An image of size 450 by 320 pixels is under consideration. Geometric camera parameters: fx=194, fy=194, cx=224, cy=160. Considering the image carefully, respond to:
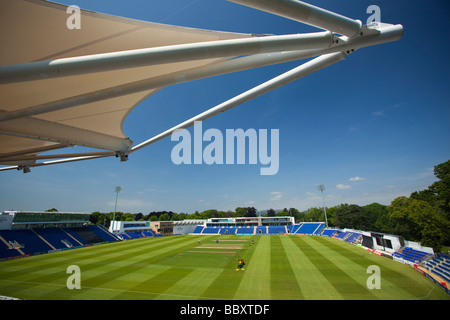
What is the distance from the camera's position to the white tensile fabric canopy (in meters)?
3.34

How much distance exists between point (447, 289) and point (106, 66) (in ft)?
73.2

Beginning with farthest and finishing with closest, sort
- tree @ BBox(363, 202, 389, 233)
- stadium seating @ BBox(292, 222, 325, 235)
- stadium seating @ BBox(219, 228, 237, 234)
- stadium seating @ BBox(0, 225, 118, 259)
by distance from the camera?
1. stadium seating @ BBox(219, 228, 237, 234)
2. tree @ BBox(363, 202, 389, 233)
3. stadium seating @ BBox(292, 222, 325, 235)
4. stadium seating @ BBox(0, 225, 118, 259)

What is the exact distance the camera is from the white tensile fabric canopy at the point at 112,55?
11.0 feet

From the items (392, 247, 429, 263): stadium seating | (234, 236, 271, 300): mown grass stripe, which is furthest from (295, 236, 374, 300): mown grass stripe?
(392, 247, 429, 263): stadium seating

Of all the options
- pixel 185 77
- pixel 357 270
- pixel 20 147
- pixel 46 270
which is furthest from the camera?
pixel 46 270

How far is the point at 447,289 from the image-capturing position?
13.2 m

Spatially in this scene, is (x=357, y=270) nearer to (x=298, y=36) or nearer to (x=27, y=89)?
(x=298, y=36)

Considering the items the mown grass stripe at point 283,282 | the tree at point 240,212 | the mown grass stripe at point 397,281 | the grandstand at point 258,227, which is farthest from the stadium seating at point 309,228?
the tree at point 240,212

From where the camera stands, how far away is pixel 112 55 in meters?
3.37

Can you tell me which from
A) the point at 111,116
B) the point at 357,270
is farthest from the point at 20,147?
the point at 357,270

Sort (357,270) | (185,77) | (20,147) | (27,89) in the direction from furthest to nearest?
(357,270) → (20,147) → (27,89) → (185,77)

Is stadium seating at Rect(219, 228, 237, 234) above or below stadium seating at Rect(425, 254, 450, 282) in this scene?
below

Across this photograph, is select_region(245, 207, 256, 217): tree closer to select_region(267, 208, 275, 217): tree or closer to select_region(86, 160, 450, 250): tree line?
select_region(267, 208, 275, 217): tree
